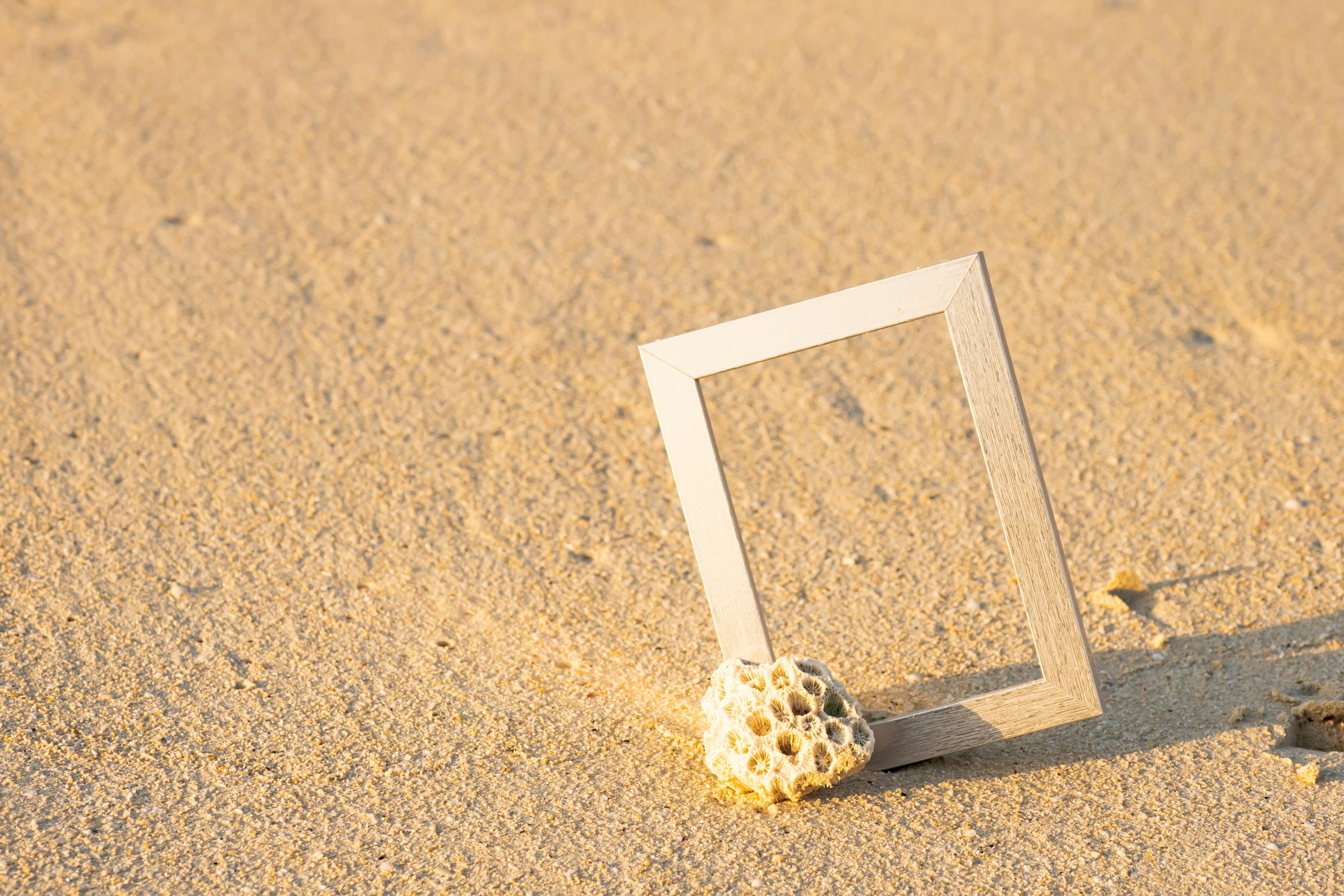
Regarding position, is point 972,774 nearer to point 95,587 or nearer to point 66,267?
point 95,587

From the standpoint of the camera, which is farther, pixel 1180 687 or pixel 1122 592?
pixel 1122 592

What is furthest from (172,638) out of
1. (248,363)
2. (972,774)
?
(972,774)

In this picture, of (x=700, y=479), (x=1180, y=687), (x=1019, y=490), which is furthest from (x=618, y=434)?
(x=1180, y=687)

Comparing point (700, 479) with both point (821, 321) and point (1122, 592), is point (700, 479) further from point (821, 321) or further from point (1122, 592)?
point (1122, 592)

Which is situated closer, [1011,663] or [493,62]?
[1011,663]

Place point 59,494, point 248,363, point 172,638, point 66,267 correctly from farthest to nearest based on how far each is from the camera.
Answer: point 66,267 < point 248,363 < point 59,494 < point 172,638

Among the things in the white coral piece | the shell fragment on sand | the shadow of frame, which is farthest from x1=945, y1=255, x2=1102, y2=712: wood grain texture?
the shell fragment on sand

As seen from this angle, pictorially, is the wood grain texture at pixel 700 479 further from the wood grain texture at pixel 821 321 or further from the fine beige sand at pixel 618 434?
the fine beige sand at pixel 618 434

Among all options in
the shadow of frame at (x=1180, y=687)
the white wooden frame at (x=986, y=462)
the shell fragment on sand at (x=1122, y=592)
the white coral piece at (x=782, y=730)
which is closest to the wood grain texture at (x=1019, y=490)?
the white wooden frame at (x=986, y=462)
